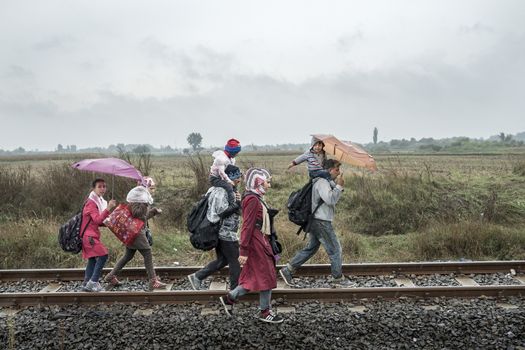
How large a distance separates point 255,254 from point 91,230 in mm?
2442

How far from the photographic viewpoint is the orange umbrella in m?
6.51

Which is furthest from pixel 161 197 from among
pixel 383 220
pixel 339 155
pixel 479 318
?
pixel 479 318

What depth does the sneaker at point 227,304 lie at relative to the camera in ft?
20.5

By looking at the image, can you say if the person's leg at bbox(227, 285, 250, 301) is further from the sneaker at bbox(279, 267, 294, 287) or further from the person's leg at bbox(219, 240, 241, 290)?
the sneaker at bbox(279, 267, 294, 287)

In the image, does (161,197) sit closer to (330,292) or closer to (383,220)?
(383,220)

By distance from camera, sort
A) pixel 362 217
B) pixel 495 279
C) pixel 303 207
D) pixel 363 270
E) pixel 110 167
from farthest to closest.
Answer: pixel 362 217
pixel 363 270
pixel 495 279
pixel 303 207
pixel 110 167

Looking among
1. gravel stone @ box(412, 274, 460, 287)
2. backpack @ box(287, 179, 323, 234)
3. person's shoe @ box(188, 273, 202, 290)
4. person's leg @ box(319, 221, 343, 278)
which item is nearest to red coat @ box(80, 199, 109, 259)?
person's shoe @ box(188, 273, 202, 290)

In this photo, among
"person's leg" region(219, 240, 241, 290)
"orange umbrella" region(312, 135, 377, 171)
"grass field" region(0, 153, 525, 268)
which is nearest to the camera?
"person's leg" region(219, 240, 241, 290)

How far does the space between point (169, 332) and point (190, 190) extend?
8034 millimetres

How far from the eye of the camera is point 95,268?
22.8ft

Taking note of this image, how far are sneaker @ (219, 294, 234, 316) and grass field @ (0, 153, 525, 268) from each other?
260 centimetres

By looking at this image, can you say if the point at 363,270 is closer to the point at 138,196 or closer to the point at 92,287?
the point at 138,196

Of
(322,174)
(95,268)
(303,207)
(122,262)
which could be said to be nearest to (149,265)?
(122,262)

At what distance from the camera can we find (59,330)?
571 centimetres
